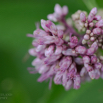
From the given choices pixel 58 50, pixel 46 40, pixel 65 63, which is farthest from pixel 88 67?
pixel 46 40

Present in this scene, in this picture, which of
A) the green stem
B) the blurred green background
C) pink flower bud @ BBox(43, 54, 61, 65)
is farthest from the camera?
the blurred green background

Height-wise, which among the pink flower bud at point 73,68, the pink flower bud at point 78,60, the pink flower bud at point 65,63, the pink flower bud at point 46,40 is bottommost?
the pink flower bud at point 73,68

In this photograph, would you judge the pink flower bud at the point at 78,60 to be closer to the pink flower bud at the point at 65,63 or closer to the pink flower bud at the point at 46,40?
the pink flower bud at the point at 65,63

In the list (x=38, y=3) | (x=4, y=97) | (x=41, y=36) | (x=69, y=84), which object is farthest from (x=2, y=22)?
(x=69, y=84)

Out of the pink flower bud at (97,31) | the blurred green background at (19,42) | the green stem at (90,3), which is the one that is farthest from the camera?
the blurred green background at (19,42)

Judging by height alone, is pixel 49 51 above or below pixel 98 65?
above

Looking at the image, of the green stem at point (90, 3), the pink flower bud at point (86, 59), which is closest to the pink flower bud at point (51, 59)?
the pink flower bud at point (86, 59)

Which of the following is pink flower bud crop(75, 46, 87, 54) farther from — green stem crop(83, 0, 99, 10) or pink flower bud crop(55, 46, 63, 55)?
green stem crop(83, 0, 99, 10)

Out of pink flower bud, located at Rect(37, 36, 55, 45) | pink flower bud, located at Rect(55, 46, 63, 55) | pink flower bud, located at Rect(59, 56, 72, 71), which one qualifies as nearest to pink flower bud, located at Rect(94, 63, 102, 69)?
pink flower bud, located at Rect(59, 56, 72, 71)

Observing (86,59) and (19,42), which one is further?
(19,42)

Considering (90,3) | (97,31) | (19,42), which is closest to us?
(97,31)

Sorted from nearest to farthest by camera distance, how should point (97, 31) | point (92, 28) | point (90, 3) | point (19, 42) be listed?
1. point (97, 31)
2. point (92, 28)
3. point (90, 3)
4. point (19, 42)

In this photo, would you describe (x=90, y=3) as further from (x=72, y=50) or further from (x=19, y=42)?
(x=19, y=42)
